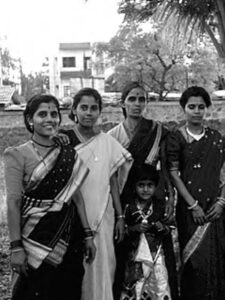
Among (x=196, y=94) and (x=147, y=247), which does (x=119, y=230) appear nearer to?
(x=147, y=247)

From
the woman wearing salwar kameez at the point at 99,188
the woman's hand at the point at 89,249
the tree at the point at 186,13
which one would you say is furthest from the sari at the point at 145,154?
the tree at the point at 186,13

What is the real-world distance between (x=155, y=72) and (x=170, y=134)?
1674cm

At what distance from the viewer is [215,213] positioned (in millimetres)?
3238

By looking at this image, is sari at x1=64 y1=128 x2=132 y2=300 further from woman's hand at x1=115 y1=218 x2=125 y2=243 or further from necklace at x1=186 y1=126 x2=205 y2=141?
necklace at x1=186 y1=126 x2=205 y2=141

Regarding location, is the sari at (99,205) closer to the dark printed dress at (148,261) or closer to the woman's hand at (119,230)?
the woman's hand at (119,230)

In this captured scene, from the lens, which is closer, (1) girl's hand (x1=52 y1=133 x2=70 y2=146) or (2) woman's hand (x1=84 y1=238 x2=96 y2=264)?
(1) girl's hand (x1=52 y1=133 x2=70 y2=146)

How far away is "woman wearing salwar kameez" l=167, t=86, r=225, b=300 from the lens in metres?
3.24

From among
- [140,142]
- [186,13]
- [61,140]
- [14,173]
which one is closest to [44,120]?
[61,140]

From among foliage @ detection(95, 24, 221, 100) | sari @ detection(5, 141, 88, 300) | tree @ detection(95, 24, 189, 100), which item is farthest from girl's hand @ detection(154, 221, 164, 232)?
foliage @ detection(95, 24, 221, 100)

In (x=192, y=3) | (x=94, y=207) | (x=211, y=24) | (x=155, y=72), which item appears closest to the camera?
(x=94, y=207)

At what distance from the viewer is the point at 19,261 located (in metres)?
2.60

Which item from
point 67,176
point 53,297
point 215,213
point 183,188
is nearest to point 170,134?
point 183,188

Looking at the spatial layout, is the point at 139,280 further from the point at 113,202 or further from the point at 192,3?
the point at 192,3

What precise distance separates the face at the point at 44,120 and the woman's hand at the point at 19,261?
2.18 ft
